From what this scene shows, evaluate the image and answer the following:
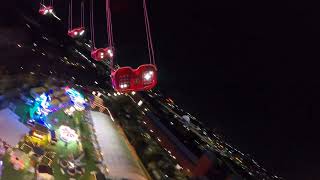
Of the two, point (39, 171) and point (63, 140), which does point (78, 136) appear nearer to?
point (63, 140)

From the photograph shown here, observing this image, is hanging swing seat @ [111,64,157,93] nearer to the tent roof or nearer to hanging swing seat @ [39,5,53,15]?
the tent roof

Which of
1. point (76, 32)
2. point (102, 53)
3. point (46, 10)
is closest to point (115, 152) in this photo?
point (102, 53)

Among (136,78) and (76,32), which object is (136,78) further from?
(76,32)

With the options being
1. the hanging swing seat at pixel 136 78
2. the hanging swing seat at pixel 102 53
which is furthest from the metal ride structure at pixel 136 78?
the hanging swing seat at pixel 102 53

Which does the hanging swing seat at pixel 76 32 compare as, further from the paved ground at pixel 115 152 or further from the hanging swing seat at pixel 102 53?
the paved ground at pixel 115 152

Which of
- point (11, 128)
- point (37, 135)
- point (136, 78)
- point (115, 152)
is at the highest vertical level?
point (136, 78)

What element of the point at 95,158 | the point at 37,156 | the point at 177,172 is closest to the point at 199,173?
the point at 177,172
